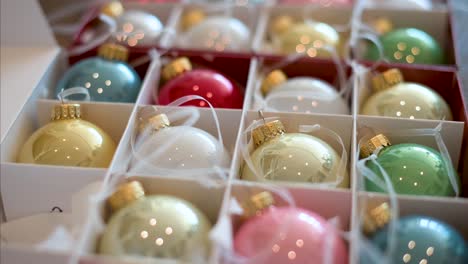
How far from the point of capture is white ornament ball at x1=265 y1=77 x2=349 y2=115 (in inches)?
56.5

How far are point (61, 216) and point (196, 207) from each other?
0.25m

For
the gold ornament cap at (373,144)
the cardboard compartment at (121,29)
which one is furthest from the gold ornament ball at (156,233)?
the cardboard compartment at (121,29)

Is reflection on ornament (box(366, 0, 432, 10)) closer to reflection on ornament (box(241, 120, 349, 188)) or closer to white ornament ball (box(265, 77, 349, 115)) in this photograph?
white ornament ball (box(265, 77, 349, 115))

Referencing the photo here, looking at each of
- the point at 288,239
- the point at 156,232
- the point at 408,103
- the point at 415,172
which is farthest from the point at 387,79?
the point at 156,232

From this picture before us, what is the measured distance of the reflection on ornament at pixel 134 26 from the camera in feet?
5.46

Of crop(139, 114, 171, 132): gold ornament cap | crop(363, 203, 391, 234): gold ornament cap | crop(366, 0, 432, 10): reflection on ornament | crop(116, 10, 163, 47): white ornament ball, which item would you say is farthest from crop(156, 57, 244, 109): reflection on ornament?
crop(366, 0, 432, 10): reflection on ornament

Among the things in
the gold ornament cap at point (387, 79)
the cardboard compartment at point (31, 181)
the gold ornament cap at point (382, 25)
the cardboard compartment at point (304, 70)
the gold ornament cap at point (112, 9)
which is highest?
the gold ornament cap at point (387, 79)

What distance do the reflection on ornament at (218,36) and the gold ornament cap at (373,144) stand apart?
1.58 ft

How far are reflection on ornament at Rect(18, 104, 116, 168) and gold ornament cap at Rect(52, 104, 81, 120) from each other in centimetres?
2

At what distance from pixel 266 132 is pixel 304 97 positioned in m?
0.17

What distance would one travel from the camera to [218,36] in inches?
65.6

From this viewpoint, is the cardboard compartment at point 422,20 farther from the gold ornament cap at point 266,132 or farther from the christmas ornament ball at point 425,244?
the christmas ornament ball at point 425,244

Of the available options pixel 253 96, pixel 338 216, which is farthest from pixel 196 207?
pixel 253 96

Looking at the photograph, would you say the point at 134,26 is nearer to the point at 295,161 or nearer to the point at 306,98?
the point at 306,98
